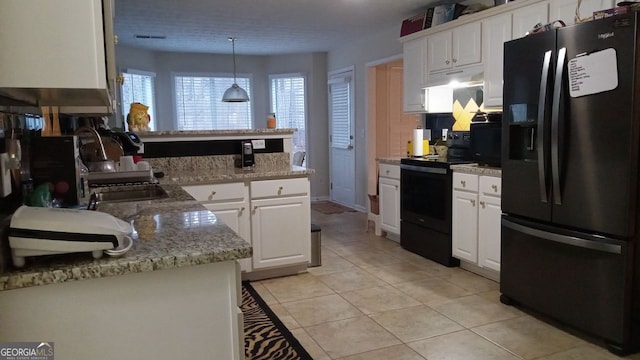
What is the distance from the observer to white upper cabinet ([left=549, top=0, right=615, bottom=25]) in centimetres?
294

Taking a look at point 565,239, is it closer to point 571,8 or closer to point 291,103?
point 571,8

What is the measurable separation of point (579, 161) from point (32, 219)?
251cm

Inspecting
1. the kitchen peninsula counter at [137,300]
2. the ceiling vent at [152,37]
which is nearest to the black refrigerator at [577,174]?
the kitchen peninsula counter at [137,300]

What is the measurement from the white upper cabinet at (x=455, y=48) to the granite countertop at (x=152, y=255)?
10.0 feet

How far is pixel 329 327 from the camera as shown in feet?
9.37

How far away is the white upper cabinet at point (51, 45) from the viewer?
1.01 m

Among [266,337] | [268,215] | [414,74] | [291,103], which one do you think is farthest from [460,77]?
[291,103]

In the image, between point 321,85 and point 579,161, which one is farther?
point 321,85

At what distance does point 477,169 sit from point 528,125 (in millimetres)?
770

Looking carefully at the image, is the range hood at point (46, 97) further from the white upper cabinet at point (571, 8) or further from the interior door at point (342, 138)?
the interior door at point (342, 138)

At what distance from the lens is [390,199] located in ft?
15.9

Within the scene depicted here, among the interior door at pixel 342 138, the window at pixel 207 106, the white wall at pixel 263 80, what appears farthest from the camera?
the window at pixel 207 106

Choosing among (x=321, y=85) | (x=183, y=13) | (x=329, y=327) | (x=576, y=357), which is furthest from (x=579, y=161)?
(x=321, y=85)

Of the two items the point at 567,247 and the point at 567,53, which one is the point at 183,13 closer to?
the point at 567,53
